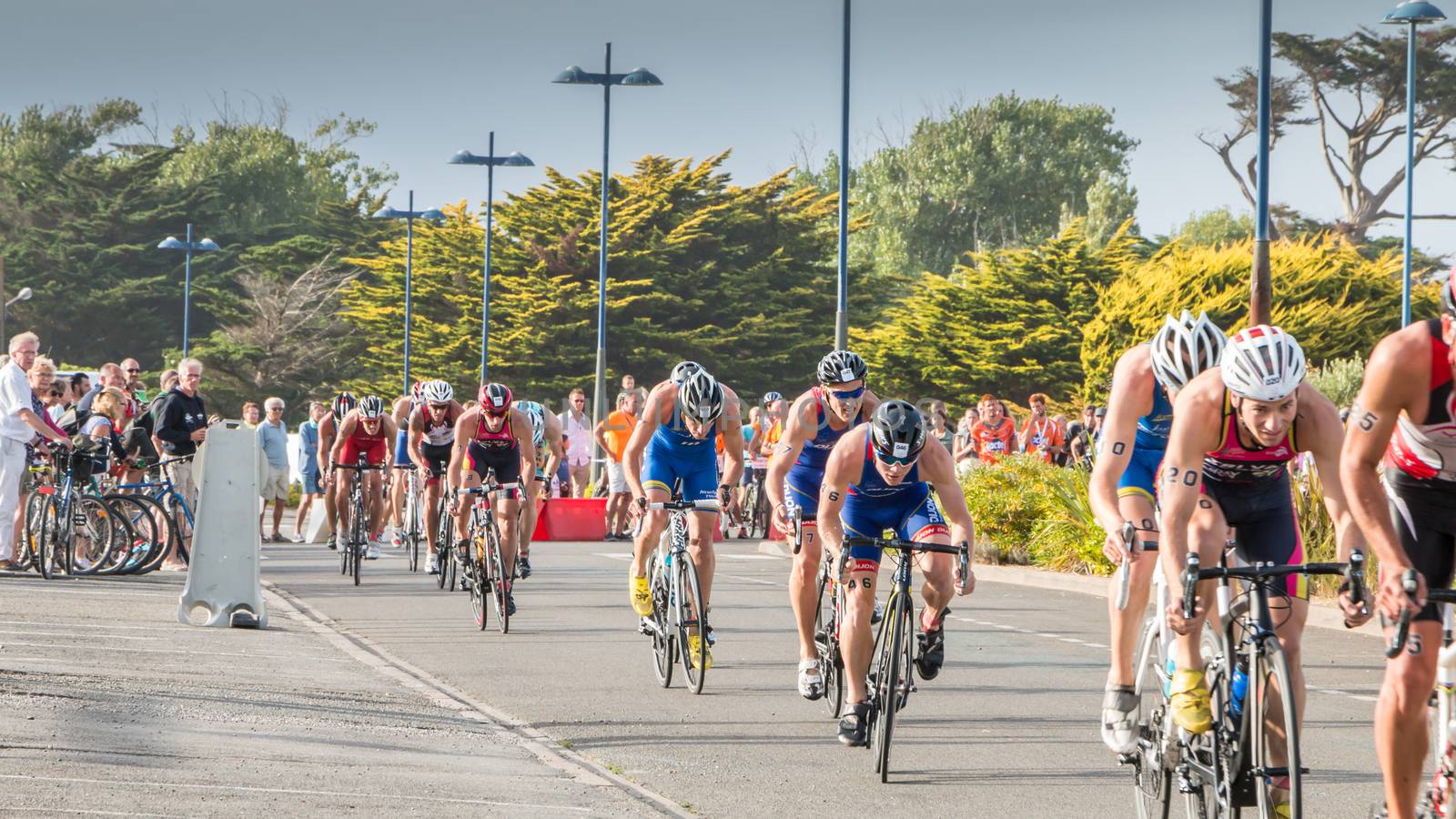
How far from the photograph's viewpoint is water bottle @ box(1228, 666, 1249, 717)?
5.77 m

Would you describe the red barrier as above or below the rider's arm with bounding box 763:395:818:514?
below

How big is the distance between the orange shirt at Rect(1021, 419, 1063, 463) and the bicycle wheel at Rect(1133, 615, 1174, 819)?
67.4 feet

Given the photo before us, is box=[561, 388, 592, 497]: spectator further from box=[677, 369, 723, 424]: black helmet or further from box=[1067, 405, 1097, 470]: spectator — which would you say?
box=[677, 369, 723, 424]: black helmet

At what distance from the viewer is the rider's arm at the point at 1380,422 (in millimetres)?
5379

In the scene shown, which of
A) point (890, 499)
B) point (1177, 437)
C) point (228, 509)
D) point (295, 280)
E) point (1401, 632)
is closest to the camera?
point (1401, 632)

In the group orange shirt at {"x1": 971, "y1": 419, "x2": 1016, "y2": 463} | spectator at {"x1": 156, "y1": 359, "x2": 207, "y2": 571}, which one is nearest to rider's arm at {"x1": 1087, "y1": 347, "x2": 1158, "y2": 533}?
spectator at {"x1": 156, "y1": 359, "x2": 207, "y2": 571}

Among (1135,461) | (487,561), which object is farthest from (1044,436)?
(1135,461)

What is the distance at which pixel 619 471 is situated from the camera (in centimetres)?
2578

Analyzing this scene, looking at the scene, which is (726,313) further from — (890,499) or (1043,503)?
(890,499)

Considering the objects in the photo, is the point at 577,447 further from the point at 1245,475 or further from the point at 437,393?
the point at 1245,475

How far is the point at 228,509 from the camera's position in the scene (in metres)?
13.2

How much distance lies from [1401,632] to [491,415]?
9871 millimetres

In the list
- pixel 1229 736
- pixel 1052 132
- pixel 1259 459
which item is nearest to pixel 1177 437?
pixel 1259 459

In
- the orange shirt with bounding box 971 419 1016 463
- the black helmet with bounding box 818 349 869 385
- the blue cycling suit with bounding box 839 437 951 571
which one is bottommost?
the blue cycling suit with bounding box 839 437 951 571
